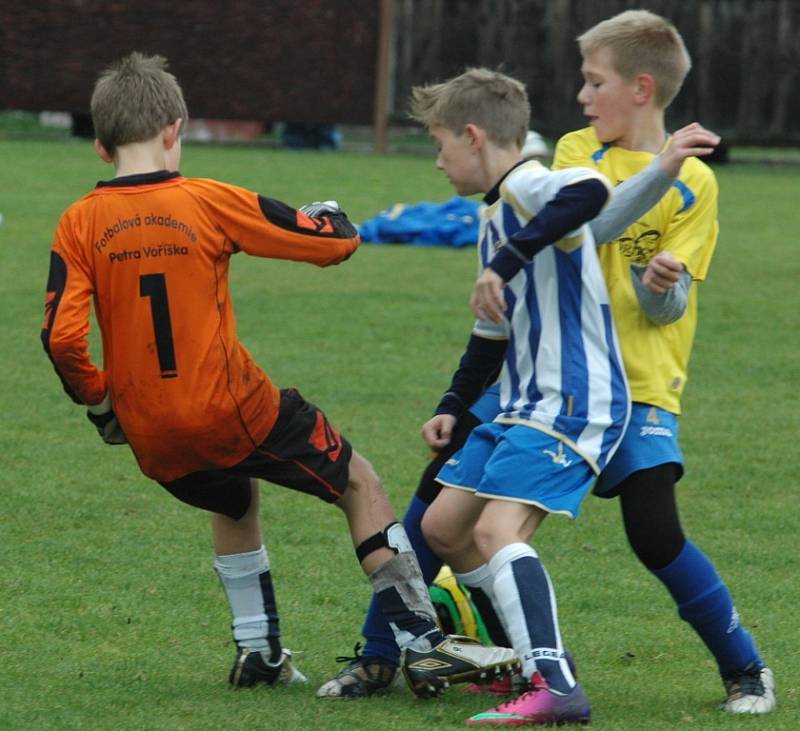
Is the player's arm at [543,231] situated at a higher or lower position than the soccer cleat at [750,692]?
higher

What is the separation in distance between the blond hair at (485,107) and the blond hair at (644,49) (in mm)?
255

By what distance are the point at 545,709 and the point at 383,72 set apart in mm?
22603

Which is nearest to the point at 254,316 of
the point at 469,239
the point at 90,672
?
the point at 469,239

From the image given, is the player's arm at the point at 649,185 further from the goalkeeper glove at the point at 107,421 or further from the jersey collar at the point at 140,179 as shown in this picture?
the goalkeeper glove at the point at 107,421

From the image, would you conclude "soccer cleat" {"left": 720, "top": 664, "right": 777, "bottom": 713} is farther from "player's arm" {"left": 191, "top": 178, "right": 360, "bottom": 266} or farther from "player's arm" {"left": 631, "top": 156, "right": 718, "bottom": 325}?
"player's arm" {"left": 191, "top": 178, "right": 360, "bottom": 266}

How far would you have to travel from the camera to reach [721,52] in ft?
83.4

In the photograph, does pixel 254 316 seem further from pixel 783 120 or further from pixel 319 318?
pixel 783 120

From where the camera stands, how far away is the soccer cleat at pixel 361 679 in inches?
169

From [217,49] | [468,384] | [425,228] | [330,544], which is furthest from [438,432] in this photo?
[217,49]

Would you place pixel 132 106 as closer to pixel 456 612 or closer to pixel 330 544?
pixel 456 612

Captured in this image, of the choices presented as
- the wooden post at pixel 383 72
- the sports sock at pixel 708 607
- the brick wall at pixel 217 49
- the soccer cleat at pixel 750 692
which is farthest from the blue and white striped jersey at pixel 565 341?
the wooden post at pixel 383 72

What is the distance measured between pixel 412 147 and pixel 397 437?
20100 millimetres

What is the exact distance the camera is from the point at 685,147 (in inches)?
149

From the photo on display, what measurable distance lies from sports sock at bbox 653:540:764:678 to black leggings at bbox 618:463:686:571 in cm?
6
